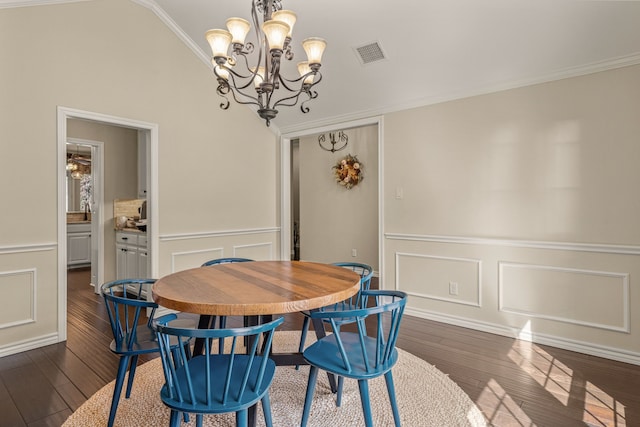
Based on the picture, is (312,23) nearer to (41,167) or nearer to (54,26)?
(54,26)

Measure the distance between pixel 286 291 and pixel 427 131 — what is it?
2.61 metres

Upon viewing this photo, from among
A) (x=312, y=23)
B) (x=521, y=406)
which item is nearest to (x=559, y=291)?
(x=521, y=406)

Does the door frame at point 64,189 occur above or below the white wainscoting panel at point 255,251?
above

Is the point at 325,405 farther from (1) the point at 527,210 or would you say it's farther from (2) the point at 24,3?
(2) the point at 24,3

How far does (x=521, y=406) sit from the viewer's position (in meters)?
2.09

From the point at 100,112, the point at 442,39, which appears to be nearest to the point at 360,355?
the point at 442,39

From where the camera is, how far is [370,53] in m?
3.39

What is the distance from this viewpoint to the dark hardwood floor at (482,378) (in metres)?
2.01

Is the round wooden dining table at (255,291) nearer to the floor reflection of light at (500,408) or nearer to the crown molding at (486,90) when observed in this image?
the floor reflection of light at (500,408)

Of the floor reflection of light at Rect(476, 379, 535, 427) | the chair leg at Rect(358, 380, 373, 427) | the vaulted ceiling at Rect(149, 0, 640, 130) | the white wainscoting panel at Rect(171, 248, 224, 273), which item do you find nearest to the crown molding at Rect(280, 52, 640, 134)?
the vaulted ceiling at Rect(149, 0, 640, 130)

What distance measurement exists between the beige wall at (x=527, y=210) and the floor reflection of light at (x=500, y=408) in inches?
44.5

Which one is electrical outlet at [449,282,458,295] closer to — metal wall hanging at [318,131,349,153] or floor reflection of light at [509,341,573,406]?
floor reflection of light at [509,341,573,406]

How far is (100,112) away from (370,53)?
253cm

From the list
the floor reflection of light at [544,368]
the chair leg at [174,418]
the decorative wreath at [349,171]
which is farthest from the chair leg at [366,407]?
the decorative wreath at [349,171]
